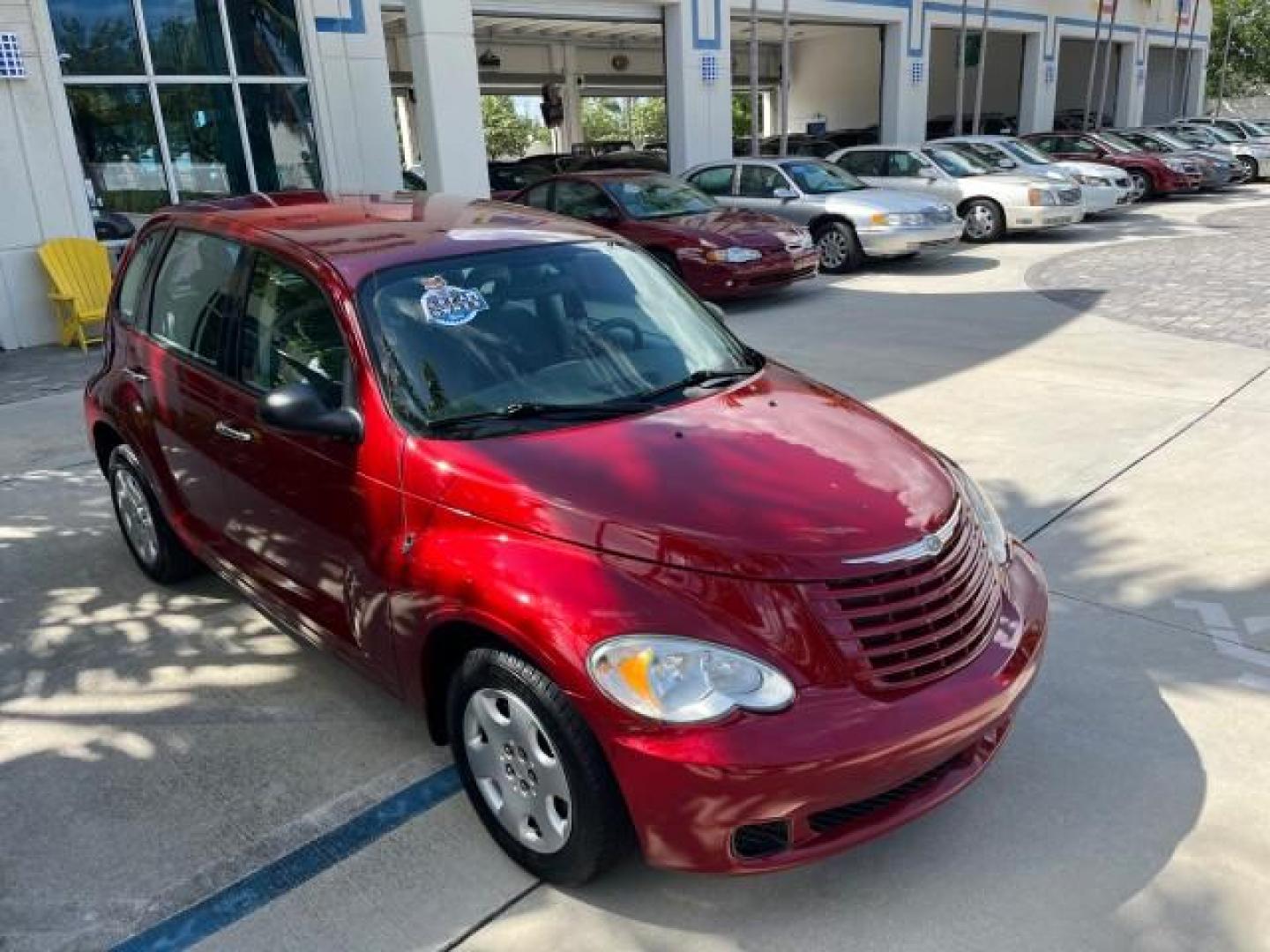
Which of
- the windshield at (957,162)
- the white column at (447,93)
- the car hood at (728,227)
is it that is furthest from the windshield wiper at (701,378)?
the windshield at (957,162)

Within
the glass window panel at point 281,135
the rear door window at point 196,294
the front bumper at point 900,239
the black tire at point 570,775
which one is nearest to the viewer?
the black tire at point 570,775

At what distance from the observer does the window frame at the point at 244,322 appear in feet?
10.4

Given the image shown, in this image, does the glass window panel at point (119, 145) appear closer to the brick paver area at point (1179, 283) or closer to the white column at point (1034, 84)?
the brick paver area at point (1179, 283)

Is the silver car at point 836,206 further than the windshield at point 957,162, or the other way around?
the windshield at point 957,162

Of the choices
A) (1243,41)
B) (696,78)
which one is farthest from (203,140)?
(1243,41)

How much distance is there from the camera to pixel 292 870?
9.48 ft

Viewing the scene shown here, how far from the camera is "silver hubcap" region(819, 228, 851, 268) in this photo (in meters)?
13.4

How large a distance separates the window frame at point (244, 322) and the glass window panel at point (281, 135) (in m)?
9.52

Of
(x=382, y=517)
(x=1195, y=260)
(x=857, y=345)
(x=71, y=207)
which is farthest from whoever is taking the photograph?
(x=1195, y=260)

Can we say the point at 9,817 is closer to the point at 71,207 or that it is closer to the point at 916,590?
the point at 916,590

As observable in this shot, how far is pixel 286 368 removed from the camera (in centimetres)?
345

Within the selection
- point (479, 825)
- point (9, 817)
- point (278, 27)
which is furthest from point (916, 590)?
point (278, 27)

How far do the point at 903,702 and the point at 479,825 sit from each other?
1344mm

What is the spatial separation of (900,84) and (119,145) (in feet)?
55.0
